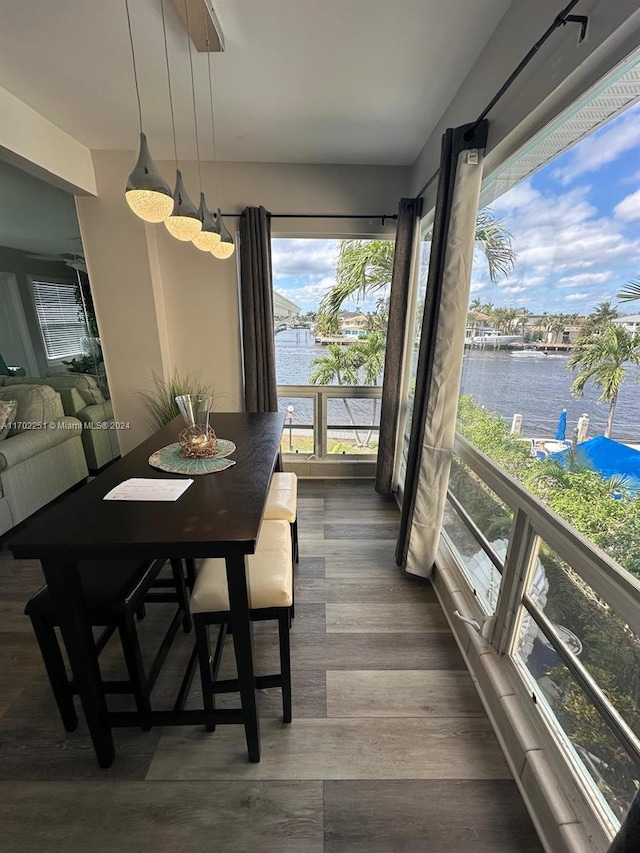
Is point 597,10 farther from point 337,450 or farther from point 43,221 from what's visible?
point 43,221

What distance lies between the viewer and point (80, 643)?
111 centimetres

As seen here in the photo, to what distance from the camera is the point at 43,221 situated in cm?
259

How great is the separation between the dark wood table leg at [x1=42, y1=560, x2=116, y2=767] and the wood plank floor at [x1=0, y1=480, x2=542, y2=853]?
0.50 feet

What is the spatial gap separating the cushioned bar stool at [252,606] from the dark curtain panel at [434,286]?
0.96 m

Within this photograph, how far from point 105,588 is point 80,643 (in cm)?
18

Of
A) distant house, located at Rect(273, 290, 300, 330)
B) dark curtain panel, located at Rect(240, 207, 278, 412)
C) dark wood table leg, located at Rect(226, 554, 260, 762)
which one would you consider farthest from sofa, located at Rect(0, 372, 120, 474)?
dark wood table leg, located at Rect(226, 554, 260, 762)

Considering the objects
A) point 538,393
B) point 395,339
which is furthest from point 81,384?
point 538,393

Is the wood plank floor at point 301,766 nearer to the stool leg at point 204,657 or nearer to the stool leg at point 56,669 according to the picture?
the stool leg at point 56,669

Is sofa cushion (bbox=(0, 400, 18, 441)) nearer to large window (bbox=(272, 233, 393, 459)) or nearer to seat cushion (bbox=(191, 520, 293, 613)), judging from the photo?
large window (bbox=(272, 233, 393, 459))

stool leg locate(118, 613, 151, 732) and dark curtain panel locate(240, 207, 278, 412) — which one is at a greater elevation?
dark curtain panel locate(240, 207, 278, 412)

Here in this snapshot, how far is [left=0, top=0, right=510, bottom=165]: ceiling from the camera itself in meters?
1.44

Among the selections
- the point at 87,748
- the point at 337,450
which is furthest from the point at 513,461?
the point at 337,450

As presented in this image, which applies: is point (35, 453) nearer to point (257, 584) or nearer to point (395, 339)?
point (257, 584)

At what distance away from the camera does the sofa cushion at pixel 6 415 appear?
2445 millimetres
